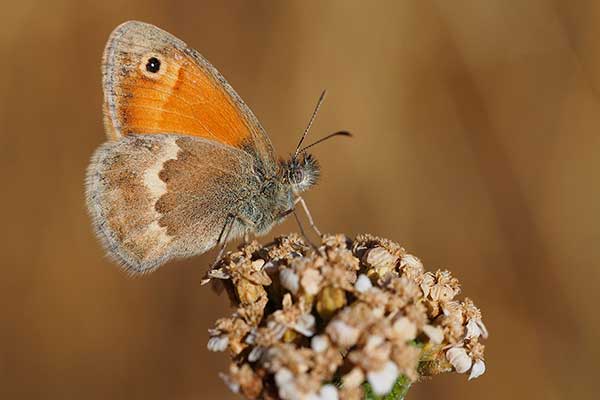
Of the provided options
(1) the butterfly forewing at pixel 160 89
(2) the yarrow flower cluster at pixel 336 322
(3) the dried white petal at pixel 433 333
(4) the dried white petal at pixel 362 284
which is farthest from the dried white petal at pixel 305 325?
(1) the butterfly forewing at pixel 160 89

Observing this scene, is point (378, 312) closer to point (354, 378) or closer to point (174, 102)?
point (354, 378)

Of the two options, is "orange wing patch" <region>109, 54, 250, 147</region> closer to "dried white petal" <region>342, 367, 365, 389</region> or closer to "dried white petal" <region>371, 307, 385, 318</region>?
"dried white petal" <region>371, 307, 385, 318</region>

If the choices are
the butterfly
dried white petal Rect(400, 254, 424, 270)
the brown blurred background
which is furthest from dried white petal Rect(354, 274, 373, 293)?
the brown blurred background

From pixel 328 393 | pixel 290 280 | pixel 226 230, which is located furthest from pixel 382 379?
pixel 226 230

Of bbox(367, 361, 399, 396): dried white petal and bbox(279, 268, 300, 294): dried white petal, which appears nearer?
bbox(367, 361, 399, 396): dried white petal

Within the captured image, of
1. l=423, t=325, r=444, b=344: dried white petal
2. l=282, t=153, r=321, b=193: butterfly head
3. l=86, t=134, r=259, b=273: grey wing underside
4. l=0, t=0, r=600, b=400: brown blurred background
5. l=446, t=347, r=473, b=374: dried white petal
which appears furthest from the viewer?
l=0, t=0, r=600, b=400: brown blurred background

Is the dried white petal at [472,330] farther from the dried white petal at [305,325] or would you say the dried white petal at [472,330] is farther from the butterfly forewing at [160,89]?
the butterfly forewing at [160,89]
